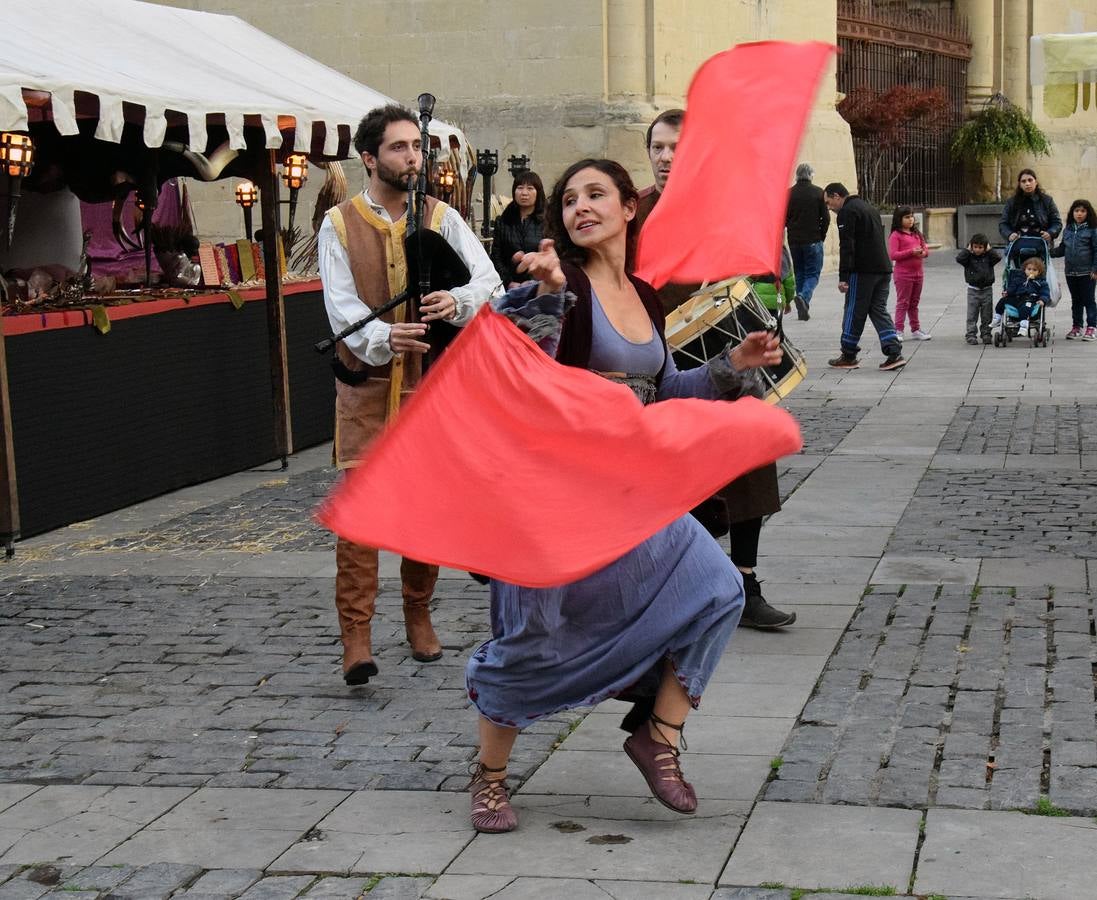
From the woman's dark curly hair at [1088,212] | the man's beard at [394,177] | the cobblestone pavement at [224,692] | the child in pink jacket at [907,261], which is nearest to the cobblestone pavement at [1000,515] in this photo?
the cobblestone pavement at [224,692]

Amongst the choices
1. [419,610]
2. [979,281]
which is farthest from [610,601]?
[979,281]

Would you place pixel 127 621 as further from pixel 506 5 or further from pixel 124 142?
pixel 506 5

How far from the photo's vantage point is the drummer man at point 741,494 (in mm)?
6402

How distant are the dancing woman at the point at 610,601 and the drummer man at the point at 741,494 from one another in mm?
1502

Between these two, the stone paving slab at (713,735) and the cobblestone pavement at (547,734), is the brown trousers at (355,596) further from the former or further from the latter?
the stone paving slab at (713,735)

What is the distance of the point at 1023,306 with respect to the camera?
18422mm

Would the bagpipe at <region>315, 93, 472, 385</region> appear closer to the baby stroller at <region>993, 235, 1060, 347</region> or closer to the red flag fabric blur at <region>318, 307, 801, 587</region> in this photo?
the red flag fabric blur at <region>318, 307, 801, 587</region>

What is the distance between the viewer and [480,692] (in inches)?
189

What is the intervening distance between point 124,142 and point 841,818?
947cm

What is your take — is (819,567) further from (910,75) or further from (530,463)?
(910,75)

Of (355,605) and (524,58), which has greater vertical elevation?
(524,58)

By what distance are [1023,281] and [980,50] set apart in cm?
2281

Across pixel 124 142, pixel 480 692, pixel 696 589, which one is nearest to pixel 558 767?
pixel 480 692

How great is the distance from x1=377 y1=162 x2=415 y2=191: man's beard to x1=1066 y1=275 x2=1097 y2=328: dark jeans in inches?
545
